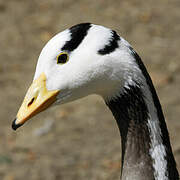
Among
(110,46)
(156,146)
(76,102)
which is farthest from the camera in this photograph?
(76,102)

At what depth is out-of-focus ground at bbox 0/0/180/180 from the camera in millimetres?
4660

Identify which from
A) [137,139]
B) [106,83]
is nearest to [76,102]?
[137,139]

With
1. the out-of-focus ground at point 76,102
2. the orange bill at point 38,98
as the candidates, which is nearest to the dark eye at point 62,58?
the orange bill at point 38,98

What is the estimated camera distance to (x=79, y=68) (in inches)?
95.7

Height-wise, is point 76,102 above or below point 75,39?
below

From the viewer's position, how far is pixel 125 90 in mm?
2486

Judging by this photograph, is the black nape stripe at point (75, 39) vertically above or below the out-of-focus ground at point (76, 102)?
above

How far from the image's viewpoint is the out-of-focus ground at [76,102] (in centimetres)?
466

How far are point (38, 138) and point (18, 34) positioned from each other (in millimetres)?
2269

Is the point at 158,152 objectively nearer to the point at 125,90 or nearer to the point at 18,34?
the point at 125,90

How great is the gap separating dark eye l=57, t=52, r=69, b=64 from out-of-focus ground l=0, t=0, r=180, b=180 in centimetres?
220

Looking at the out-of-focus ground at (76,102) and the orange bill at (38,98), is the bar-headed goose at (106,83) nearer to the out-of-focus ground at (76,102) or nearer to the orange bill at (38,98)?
the orange bill at (38,98)

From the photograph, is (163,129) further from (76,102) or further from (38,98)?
(76,102)

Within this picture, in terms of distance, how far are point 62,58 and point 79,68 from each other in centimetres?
11
